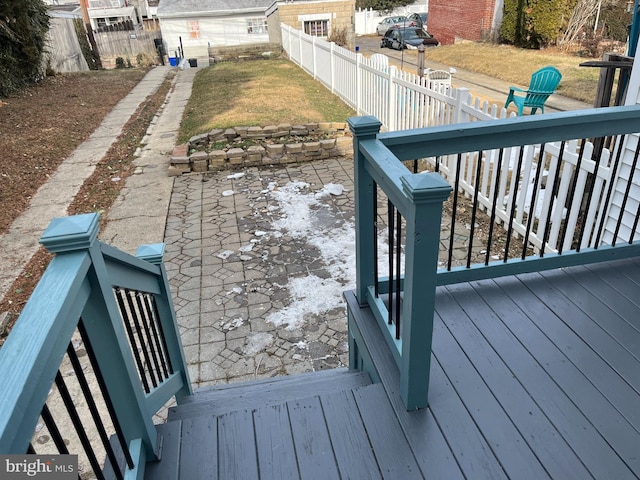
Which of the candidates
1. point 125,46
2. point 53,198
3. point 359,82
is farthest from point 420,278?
point 125,46

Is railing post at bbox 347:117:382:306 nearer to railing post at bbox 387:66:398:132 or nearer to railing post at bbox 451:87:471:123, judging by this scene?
railing post at bbox 451:87:471:123

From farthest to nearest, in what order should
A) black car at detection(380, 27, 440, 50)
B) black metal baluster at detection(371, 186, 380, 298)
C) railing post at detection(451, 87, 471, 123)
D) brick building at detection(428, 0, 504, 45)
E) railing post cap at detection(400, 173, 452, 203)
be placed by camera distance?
1. black car at detection(380, 27, 440, 50)
2. brick building at detection(428, 0, 504, 45)
3. railing post at detection(451, 87, 471, 123)
4. black metal baluster at detection(371, 186, 380, 298)
5. railing post cap at detection(400, 173, 452, 203)

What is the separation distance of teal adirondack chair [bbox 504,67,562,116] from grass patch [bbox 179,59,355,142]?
3.24m

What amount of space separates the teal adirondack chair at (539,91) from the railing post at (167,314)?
8.27m

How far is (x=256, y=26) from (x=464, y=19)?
10612 mm

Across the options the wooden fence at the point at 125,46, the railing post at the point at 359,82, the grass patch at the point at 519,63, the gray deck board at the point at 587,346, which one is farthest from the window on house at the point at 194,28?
the gray deck board at the point at 587,346

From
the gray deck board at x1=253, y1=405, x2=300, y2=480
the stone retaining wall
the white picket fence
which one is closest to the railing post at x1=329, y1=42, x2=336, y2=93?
the white picket fence

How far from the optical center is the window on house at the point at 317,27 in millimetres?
23406

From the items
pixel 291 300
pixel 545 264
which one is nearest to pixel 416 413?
pixel 545 264

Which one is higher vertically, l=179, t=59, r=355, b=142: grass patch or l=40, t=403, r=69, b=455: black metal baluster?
l=40, t=403, r=69, b=455: black metal baluster

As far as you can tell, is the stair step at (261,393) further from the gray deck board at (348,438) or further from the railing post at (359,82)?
the railing post at (359,82)

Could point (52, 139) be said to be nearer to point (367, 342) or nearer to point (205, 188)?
point (205, 188)

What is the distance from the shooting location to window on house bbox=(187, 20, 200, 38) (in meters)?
23.5

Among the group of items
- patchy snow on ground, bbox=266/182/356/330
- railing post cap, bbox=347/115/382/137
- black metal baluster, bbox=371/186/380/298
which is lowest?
patchy snow on ground, bbox=266/182/356/330
